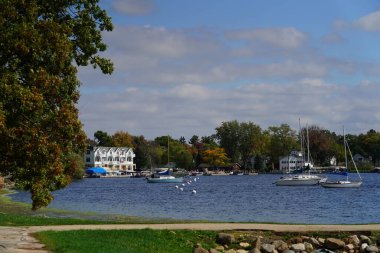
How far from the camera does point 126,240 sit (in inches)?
771

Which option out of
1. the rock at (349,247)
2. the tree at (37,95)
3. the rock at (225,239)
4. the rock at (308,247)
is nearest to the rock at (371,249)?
the rock at (349,247)

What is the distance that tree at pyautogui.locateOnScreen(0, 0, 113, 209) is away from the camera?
1536 centimetres

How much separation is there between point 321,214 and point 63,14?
30895mm

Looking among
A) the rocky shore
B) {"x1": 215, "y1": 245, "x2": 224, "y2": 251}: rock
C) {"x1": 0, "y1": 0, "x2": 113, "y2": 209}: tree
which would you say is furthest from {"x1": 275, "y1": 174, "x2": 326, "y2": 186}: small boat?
{"x1": 0, "y1": 0, "x2": 113, "y2": 209}: tree

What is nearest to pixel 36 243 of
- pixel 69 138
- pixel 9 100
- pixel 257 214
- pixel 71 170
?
pixel 71 170

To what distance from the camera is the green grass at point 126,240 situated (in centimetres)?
1769

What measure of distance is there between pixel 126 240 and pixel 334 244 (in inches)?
316

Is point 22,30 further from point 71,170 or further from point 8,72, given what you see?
point 71,170

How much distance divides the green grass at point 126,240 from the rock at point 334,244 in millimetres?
4350

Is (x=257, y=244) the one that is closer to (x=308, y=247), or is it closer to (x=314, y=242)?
(x=308, y=247)

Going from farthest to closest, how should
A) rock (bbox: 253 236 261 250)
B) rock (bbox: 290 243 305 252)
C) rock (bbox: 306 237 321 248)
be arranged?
rock (bbox: 306 237 321 248), rock (bbox: 290 243 305 252), rock (bbox: 253 236 261 250)

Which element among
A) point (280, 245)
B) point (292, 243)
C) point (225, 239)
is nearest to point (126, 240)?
point (225, 239)

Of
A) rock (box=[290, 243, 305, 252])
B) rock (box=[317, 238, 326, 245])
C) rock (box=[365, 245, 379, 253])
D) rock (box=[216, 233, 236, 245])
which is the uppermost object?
rock (box=[216, 233, 236, 245])

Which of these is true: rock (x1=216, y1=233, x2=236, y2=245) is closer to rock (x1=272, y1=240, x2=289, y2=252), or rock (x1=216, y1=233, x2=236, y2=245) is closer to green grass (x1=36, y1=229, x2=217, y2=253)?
green grass (x1=36, y1=229, x2=217, y2=253)
